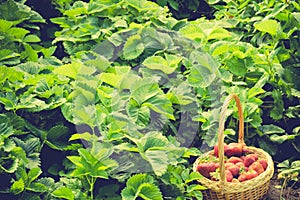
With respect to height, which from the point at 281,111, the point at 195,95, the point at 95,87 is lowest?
the point at 281,111

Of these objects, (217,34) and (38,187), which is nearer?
(38,187)

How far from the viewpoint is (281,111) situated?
8.48 ft

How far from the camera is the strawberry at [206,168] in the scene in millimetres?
2117

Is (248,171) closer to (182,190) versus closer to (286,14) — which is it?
(182,190)

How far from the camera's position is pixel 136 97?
1.93 meters

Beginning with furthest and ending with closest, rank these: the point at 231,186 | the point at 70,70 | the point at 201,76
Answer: the point at 201,76 → the point at 70,70 → the point at 231,186

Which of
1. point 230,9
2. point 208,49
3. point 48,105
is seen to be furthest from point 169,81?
point 230,9

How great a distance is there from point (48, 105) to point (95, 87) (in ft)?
0.59

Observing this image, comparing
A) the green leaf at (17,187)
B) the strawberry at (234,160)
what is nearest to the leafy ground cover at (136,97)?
the green leaf at (17,187)

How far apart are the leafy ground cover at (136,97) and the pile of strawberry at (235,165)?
7 centimetres

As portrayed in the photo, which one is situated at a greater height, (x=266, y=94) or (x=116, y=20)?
(x=116, y=20)

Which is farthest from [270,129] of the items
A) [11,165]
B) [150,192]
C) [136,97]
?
[11,165]

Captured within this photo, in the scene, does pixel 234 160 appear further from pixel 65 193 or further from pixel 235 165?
pixel 65 193

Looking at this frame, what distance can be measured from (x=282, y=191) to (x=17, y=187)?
1220mm
